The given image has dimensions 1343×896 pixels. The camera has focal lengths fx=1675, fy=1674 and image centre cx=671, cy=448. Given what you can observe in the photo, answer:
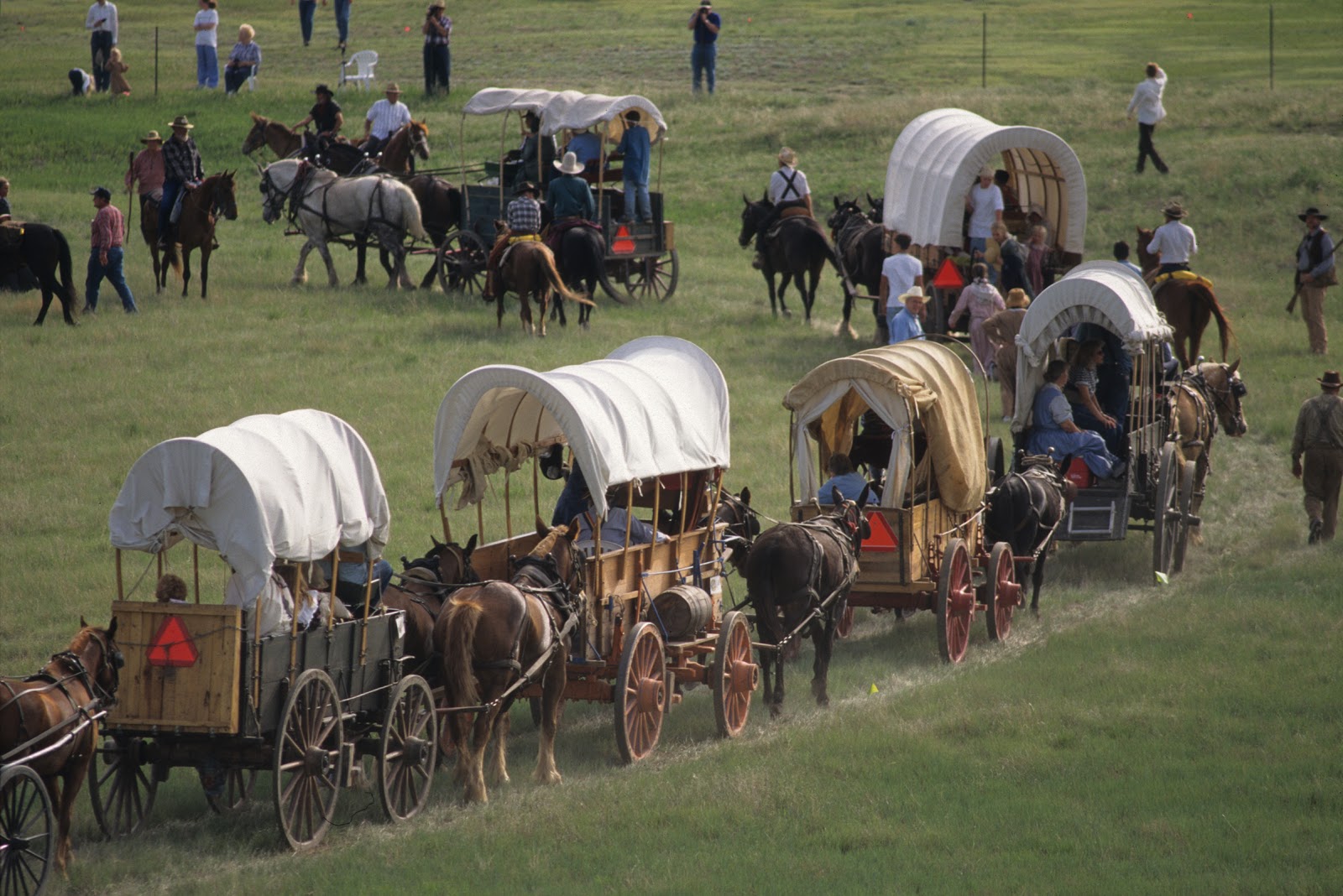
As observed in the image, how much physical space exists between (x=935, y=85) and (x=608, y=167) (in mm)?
19265

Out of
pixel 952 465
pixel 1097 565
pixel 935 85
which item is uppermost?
pixel 935 85

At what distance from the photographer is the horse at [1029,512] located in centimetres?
1409

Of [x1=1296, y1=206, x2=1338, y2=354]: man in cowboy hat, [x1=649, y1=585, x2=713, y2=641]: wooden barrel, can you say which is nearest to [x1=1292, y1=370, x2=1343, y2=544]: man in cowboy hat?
[x1=1296, y1=206, x2=1338, y2=354]: man in cowboy hat

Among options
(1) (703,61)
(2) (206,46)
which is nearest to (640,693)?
(2) (206,46)

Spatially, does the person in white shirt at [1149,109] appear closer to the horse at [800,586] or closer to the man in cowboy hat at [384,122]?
the man in cowboy hat at [384,122]

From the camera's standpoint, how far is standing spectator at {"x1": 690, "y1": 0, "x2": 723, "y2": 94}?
134 feet

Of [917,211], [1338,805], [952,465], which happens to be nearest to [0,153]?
[917,211]

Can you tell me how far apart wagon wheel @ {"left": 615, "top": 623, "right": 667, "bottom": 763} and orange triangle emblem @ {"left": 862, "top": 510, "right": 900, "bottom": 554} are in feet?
7.70

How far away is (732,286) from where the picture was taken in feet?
93.2

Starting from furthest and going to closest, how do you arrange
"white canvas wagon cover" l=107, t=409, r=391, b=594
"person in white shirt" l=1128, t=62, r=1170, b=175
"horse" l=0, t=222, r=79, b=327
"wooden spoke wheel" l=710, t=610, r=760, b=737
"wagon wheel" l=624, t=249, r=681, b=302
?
"person in white shirt" l=1128, t=62, r=1170, b=175, "wagon wheel" l=624, t=249, r=681, b=302, "horse" l=0, t=222, r=79, b=327, "wooden spoke wheel" l=710, t=610, r=760, b=737, "white canvas wagon cover" l=107, t=409, r=391, b=594

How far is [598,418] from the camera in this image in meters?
10.4

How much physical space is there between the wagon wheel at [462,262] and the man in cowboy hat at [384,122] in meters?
4.05

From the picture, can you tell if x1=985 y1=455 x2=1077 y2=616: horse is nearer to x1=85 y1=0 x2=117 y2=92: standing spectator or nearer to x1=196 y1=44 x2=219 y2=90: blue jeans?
x1=196 y1=44 x2=219 y2=90: blue jeans

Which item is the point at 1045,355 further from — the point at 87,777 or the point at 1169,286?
the point at 87,777
